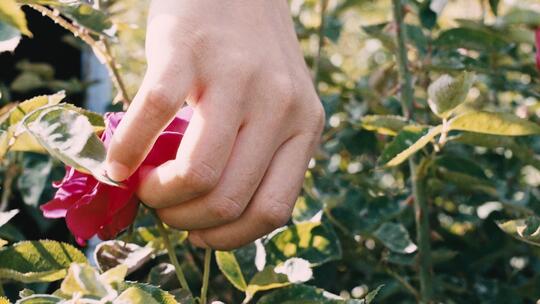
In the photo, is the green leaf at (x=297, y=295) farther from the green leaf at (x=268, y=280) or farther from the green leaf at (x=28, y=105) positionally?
the green leaf at (x=28, y=105)

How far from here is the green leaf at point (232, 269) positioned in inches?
37.5

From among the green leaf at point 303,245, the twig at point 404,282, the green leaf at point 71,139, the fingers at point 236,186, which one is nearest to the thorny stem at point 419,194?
the twig at point 404,282

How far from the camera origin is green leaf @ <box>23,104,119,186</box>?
2.17ft

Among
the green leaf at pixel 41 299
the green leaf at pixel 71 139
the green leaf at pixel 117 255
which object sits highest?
the green leaf at pixel 71 139

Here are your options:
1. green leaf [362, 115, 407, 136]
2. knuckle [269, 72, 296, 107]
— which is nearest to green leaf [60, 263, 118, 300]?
knuckle [269, 72, 296, 107]

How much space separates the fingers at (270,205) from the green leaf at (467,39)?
2.07 feet

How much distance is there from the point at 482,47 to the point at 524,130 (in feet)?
1.41

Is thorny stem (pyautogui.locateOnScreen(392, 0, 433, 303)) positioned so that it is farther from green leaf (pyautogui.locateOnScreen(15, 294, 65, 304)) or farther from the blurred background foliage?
green leaf (pyautogui.locateOnScreen(15, 294, 65, 304))

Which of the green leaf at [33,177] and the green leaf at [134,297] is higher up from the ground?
the green leaf at [134,297]

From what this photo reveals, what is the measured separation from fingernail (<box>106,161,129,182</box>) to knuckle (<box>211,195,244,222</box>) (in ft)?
0.25

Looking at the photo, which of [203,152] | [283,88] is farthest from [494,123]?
[203,152]

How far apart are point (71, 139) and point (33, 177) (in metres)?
0.60

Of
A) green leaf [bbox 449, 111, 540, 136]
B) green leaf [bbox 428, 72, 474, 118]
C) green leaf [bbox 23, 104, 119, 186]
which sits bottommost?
green leaf [bbox 449, 111, 540, 136]

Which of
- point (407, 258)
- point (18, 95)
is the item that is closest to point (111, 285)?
point (407, 258)
